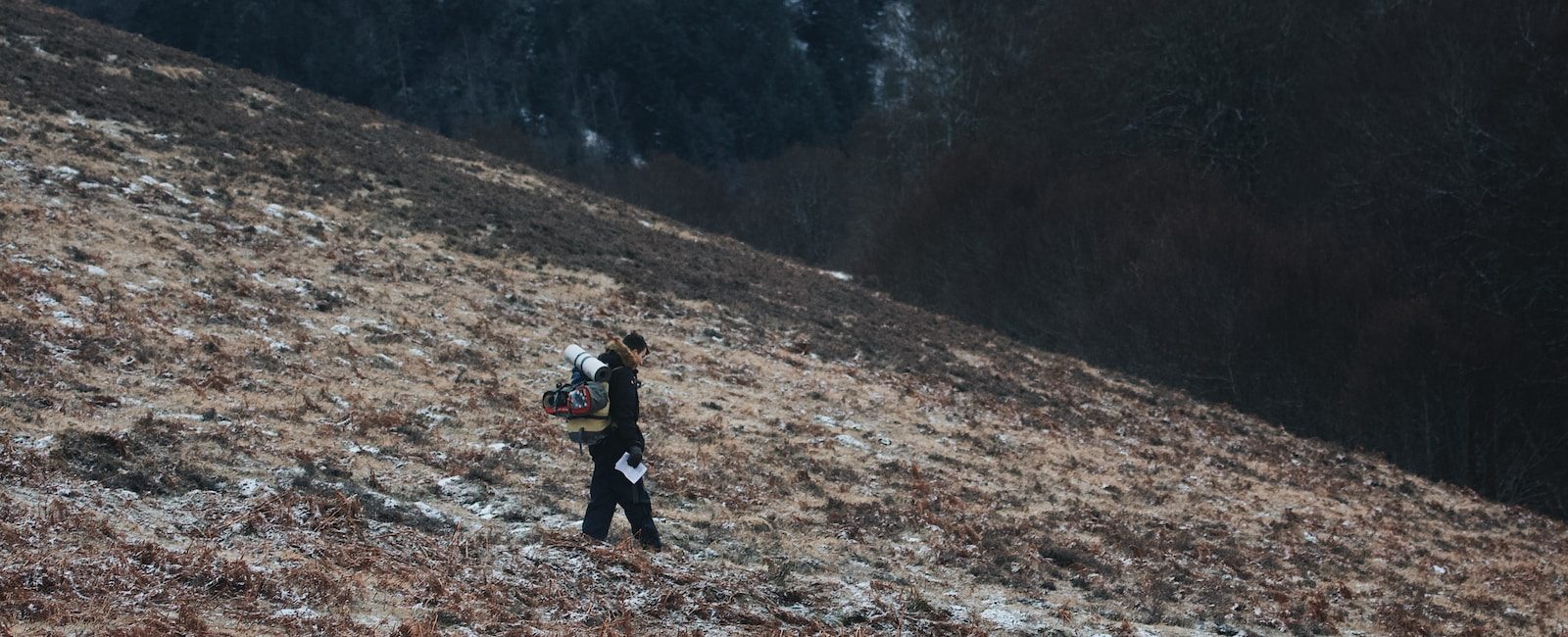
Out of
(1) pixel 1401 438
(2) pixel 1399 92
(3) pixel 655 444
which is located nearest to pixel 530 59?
(2) pixel 1399 92

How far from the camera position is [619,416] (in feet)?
29.9

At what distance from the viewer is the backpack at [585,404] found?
8.97 m

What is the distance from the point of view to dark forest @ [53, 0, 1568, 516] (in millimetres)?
31281

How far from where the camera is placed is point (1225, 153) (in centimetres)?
4559

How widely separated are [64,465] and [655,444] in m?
5.93

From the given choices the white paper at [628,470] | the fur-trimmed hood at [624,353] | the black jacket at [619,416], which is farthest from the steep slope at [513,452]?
the fur-trimmed hood at [624,353]

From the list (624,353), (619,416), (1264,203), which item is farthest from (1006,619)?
(1264,203)

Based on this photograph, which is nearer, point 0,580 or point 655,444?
point 0,580

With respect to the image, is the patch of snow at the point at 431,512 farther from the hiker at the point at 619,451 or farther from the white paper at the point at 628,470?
the white paper at the point at 628,470

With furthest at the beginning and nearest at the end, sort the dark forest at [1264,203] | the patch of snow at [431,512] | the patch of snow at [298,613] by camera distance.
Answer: the dark forest at [1264,203] → the patch of snow at [431,512] → the patch of snow at [298,613]

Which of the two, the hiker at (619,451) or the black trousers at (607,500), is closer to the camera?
the hiker at (619,451)

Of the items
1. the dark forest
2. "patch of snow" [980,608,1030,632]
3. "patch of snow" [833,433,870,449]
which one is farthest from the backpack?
Answer: the dark forest

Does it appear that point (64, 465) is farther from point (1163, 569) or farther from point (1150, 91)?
point (1150, 91)

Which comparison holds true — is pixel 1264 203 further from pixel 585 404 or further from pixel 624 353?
pixel 585 404
